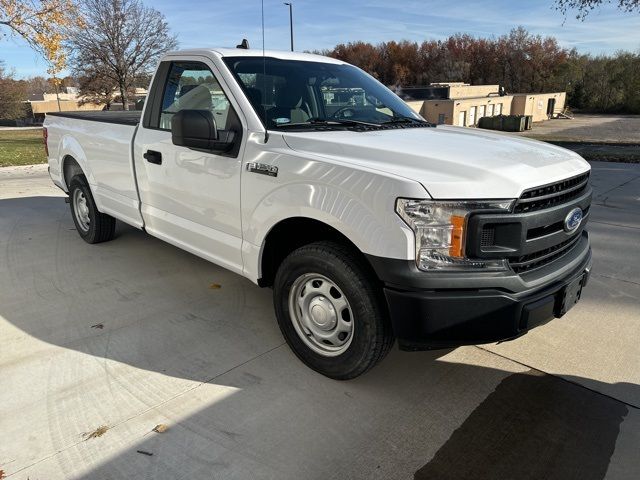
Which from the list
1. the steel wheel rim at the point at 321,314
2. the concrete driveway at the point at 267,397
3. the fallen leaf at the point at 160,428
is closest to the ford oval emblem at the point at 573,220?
the concrete driveway at the point at 267,397

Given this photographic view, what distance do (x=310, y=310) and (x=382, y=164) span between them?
1045 millimetres

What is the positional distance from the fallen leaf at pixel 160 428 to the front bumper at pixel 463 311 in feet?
4.37

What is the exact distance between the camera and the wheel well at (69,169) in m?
5.70

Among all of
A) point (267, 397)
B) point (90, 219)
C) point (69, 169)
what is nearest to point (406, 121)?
point (267, 397)

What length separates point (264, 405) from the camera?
9.36ft

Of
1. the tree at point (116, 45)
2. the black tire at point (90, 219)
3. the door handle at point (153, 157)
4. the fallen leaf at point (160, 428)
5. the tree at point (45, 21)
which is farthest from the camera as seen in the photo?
the tree at point (116, 45)

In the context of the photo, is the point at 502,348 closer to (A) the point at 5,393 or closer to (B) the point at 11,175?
(A) the point at 5,393

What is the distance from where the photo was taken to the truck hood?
2.44m

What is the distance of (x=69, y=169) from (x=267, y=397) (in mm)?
4377

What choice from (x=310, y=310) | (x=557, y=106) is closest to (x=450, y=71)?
(x=557, y=106)

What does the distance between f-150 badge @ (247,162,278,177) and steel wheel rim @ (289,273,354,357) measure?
661mm

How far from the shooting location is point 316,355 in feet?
10.3

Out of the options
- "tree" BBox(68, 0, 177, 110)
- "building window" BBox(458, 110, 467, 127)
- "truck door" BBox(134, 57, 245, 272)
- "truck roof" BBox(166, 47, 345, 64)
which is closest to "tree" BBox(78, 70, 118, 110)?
"tree" BBox(68, 0, 177, 110)

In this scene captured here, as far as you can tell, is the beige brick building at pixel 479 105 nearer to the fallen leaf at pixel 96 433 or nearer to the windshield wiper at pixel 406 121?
the windshield wiper at pixel 406 121
